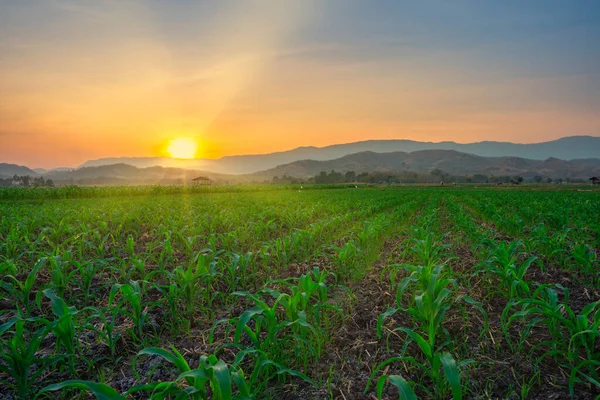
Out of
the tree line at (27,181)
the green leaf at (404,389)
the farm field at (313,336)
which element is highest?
the tree line at (27,181)

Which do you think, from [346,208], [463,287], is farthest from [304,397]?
[346,208]

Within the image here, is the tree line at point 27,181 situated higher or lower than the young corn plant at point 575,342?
higher

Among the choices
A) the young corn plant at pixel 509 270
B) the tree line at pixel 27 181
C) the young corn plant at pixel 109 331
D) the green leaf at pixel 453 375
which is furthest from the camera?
the tree line at pixel 27 181

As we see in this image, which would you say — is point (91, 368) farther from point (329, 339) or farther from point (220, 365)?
point (329, 339)

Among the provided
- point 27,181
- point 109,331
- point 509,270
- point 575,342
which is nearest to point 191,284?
point 109,331

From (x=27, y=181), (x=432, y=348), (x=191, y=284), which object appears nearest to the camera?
(x=432, y=348)

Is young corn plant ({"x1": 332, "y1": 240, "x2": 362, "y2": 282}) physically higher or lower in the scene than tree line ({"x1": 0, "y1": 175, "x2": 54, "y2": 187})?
lower

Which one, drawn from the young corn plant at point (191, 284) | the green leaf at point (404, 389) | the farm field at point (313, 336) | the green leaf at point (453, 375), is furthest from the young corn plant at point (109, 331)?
the green leaf at point (453, 375)

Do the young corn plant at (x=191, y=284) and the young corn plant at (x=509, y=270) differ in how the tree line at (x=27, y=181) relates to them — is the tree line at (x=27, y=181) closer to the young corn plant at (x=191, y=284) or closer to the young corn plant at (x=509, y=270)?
the young corn plant at (x=191, y=284)

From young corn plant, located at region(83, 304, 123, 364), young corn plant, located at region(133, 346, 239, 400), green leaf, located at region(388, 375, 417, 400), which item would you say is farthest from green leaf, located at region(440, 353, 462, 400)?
young corn plant, located at region(83, 304, 123, 364)

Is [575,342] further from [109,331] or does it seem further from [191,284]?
[109,331]

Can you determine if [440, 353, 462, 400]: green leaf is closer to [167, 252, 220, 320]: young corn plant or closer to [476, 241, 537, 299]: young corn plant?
[476, 241, 537, 299]: young corn plant

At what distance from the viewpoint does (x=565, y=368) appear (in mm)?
3109

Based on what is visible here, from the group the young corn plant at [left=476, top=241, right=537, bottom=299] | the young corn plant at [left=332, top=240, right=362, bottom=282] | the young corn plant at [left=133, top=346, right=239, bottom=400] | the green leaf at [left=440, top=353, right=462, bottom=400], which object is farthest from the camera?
the young corn plant at [left=332, top=240, right=362, bottom=282]
